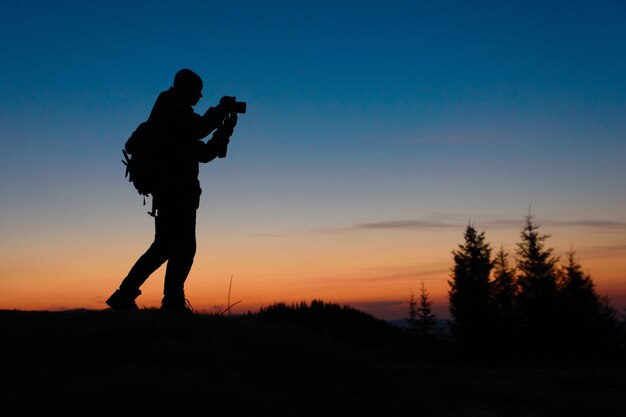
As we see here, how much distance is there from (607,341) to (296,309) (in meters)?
28.1

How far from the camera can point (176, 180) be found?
6.20 metres

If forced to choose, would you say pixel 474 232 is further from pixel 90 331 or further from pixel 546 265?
pixel 90 331

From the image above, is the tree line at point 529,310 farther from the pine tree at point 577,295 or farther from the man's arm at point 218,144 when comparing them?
the man's arm at point 218,144

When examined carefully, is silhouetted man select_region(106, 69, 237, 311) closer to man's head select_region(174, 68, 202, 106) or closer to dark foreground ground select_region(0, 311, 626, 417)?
man's head select_region(174, 68, 202, 106)

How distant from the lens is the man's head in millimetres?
6551

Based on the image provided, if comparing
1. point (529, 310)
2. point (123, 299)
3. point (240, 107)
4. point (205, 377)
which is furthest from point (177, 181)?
point (529, 310)

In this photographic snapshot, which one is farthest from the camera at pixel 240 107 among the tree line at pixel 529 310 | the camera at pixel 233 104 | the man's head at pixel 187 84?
the tree line at pixel 529 310

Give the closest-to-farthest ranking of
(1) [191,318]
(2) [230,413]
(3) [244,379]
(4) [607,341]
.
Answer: (2) [230,413] < (3) [244,379] < (1) [191,318] < (4) [607,341]

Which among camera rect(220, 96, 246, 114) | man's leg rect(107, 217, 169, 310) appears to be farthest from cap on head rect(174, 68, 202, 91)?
man's leg rect(107, 217, 169, 310)

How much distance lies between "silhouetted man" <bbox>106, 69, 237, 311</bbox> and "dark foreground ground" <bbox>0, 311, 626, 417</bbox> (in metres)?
0.57

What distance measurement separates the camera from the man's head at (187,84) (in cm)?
655

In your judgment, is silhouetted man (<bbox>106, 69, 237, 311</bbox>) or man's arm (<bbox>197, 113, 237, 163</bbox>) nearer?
silhouetted man (<bbox>106, 69, 237, 311</bbox>)

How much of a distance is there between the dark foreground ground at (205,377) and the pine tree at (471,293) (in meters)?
34.7

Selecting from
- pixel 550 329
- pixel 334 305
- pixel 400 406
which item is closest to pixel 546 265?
pixel 550 329
